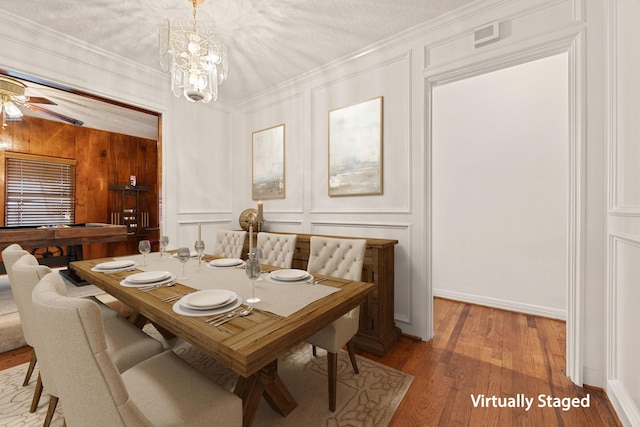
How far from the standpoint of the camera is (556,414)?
63.3 inches

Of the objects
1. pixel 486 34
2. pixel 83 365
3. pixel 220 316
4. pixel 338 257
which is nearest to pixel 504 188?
pixel 486 34

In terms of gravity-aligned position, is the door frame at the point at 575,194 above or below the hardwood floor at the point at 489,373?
above

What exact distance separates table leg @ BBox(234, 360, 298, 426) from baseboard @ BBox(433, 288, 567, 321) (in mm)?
2750

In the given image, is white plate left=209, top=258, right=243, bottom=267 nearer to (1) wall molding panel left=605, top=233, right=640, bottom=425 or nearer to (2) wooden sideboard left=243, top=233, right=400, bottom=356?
(2) wooden sideboard left=243, top=233, right=400, bottom=356

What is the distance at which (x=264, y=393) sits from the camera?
1525 millimetres

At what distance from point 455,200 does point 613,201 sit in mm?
1977

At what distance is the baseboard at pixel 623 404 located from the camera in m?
1.39

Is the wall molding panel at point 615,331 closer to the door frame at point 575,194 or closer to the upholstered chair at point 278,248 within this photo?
the door frame at point 575,194

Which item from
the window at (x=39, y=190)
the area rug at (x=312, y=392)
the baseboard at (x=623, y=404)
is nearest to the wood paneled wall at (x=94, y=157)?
the window at (x=39, y=190)

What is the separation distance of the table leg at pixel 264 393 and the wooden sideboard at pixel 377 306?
88cm

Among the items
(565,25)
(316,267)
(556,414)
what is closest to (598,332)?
(556,414)

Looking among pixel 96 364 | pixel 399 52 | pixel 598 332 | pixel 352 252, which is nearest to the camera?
pixel 96 364

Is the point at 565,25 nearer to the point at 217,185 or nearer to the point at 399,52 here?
the point at 399,52

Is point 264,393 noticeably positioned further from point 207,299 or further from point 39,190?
point 39,190
